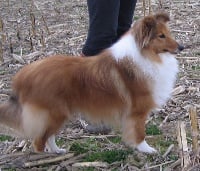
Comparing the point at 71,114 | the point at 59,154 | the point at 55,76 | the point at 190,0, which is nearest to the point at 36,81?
the point at 55,76

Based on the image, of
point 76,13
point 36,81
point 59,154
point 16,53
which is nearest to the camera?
point 36,81

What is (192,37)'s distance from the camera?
24.9ft

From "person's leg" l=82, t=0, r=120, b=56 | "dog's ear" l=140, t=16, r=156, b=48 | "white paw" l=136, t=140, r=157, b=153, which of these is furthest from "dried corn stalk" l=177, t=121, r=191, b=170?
"person's leg" l=82, t=0, r=120, b=56

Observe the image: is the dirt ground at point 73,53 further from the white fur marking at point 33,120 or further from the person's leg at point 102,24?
the person's leg at point 102,24

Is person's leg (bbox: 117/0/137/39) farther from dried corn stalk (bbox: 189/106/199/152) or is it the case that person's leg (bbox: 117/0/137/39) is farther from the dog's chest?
dried corn stalk (bbox: 189/106/199/152)

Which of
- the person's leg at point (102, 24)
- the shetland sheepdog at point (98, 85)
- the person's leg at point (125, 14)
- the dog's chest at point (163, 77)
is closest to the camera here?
the shetland sheepdog at point (98, 85)

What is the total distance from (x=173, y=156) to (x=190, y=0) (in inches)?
249

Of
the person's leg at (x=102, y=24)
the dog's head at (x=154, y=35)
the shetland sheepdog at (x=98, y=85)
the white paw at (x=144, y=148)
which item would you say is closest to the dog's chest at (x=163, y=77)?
the shetland sheepdog at (x=98, y=85)

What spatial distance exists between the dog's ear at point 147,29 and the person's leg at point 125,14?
913 mm

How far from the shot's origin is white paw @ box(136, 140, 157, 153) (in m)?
4.32

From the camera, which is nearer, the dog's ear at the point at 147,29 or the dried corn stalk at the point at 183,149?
the dried corn stalk at the point at 183,149

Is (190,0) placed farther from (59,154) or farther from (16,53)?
(59,154)

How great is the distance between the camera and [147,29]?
409 centimetres

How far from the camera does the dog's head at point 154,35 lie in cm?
409
